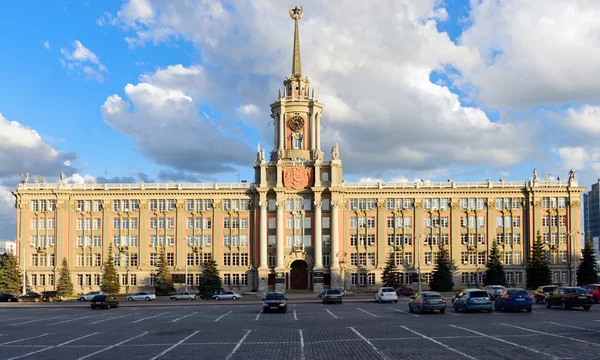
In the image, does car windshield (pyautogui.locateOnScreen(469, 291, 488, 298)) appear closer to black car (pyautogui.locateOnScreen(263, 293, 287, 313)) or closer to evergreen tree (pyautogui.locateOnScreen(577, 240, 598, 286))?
black car (pyautogui.locateOnScreen(263, 293, 287, 313))

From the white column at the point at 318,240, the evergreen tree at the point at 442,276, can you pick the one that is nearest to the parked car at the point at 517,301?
the evergreen tree at the point at 442,276

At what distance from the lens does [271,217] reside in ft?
355

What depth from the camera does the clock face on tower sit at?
111875 mm

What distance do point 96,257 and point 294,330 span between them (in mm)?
80099

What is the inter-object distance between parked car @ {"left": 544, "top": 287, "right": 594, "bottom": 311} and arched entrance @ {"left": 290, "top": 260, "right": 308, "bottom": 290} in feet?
201

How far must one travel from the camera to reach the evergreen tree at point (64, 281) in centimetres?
10306

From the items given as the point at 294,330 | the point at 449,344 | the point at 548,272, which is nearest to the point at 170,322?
the point at 294,330

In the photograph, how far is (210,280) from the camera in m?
101

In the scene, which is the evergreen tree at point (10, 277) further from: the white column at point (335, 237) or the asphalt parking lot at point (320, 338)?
the asphalt parking lot at point (320, 338)

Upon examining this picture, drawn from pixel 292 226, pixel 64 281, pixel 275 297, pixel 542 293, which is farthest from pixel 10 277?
pixel 542 293

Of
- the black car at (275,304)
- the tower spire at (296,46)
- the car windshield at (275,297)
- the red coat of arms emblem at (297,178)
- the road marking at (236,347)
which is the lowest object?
the black car at (275,304)

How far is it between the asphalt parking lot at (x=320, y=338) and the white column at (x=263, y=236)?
61.7 m

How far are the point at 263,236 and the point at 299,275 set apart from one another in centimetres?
853

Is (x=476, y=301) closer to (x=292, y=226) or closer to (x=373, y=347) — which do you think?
(x=373, y=347)
